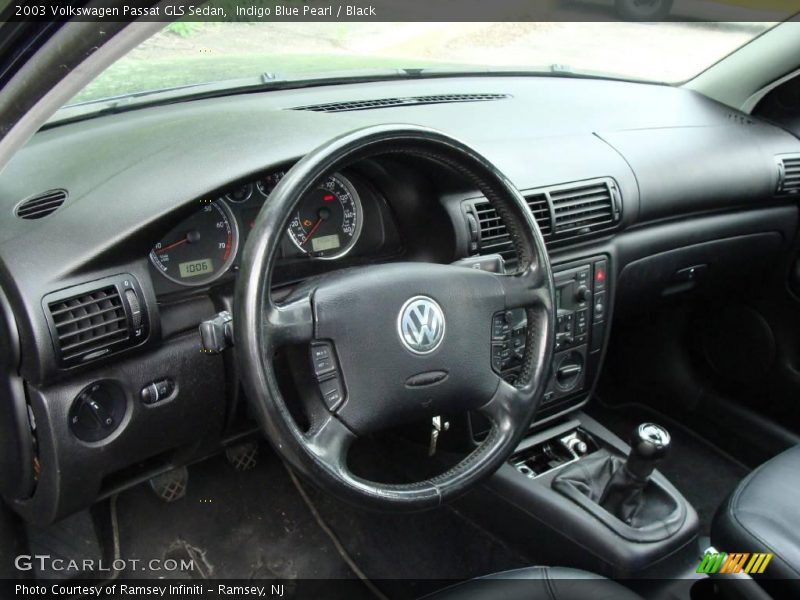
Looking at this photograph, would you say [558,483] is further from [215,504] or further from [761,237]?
[761,237]

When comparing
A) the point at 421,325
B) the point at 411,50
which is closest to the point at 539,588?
the point at 421,325

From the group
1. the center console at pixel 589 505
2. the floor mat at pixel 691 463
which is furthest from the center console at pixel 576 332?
the floor mat at pixel 691 463

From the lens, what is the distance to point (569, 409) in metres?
2.36

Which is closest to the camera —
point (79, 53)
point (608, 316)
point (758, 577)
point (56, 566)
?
point (79, 53)

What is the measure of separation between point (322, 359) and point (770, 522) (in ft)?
3.62

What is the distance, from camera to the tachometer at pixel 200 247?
5.37ft

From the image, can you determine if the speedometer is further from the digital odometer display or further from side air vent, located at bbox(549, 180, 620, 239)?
side air vent, located at bbox(549, 180, 620, 239)

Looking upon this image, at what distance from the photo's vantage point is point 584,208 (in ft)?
7.07

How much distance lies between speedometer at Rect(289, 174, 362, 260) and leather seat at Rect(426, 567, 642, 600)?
31.1 inches

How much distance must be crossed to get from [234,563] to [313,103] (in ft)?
4.44

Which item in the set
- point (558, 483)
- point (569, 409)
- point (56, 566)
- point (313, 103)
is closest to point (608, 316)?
point (569, 409)

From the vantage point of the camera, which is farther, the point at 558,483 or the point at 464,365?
the point at 558,483

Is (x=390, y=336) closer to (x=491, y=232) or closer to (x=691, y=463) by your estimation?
(x=491, y=232)

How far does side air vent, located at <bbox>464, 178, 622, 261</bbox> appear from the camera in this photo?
1.88 metres
